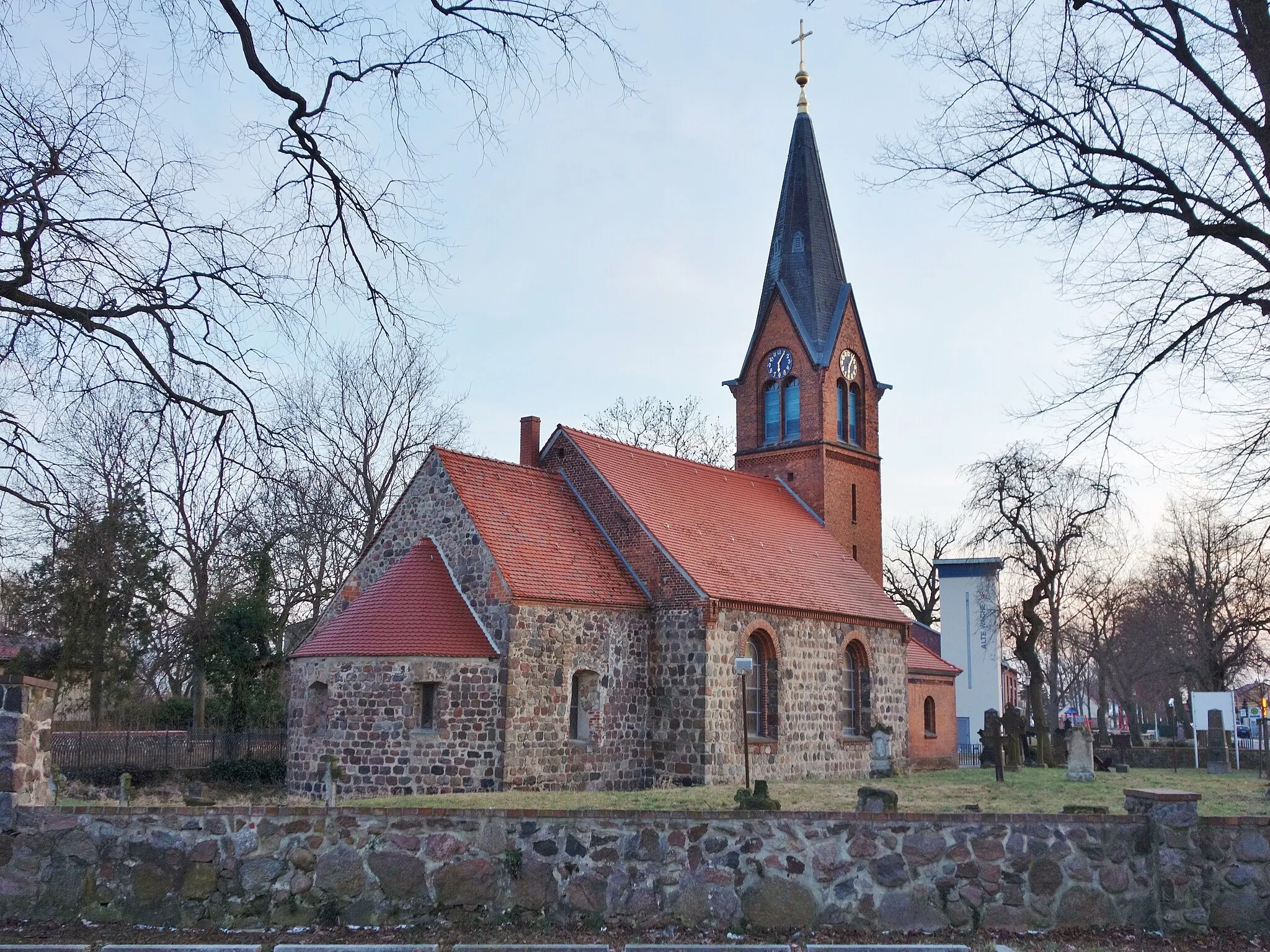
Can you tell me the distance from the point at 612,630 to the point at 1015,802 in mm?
8406

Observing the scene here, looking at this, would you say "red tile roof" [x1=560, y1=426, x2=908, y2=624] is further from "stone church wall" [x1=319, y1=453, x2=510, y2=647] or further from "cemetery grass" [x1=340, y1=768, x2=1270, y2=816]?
"cemetery grass" [x1=340, y1=768, x2=1270, y2=816]

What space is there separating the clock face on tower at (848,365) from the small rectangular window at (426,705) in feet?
60.6

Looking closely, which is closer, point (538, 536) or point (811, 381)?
point (538, 536)

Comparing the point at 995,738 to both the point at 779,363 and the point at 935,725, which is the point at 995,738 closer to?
the point at 935,725

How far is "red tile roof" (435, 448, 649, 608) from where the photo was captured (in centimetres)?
2089

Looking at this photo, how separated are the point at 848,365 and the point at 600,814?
27.3m

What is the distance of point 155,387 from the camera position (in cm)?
835

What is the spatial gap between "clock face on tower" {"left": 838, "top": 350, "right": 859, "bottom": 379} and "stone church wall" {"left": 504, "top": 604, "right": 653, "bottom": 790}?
45.0ft

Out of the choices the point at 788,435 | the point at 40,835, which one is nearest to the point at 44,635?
the point at 788,435

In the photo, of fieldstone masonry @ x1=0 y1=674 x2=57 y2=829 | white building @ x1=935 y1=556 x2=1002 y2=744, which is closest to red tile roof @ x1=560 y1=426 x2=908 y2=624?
fieldstone masonry @ x1=0 y1=674 x2=57 y2=829

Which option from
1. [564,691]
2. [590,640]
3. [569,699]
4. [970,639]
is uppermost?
[970,639]

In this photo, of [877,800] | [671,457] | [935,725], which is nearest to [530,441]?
[671,457]

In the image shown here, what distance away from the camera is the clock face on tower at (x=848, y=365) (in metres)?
33.6

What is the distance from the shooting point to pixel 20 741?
26.6 feet
